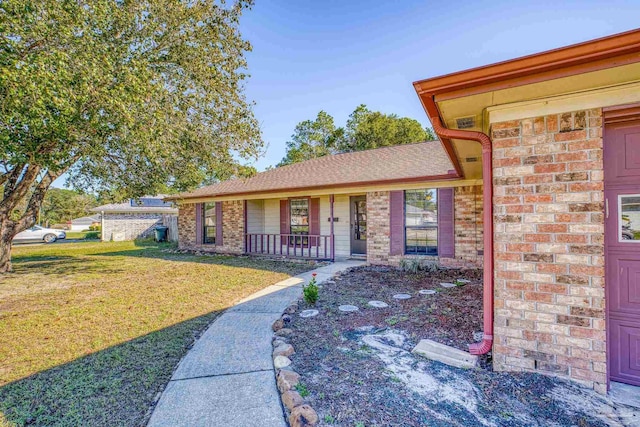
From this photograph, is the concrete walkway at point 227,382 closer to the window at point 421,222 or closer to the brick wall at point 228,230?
the window at point 421,222

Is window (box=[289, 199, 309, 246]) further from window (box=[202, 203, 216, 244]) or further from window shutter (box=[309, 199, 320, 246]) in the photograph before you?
window (box=[202, 203, 216, 244])

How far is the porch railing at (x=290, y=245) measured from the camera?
34.3 feet

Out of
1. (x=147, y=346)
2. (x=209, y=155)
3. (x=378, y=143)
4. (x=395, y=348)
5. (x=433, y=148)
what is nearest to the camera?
(x=395, y=348)

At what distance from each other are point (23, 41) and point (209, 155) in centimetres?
424

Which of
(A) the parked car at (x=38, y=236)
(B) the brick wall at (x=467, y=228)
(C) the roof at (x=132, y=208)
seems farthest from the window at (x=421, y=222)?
(A) the parked car at (x=38, y=236)

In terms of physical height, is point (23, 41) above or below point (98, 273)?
above

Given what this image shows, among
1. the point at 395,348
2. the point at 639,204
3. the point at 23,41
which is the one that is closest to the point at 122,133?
the point at 23,41

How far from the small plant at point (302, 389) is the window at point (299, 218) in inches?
346

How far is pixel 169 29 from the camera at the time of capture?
24.7 ft

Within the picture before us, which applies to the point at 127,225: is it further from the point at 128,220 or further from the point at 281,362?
the point at 281,362

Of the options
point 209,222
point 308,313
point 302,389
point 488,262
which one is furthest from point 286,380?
point 209,222

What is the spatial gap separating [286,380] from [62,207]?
52.2 m

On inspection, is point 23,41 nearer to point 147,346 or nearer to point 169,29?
point 169,29

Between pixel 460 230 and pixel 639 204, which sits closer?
pixel 639 204
